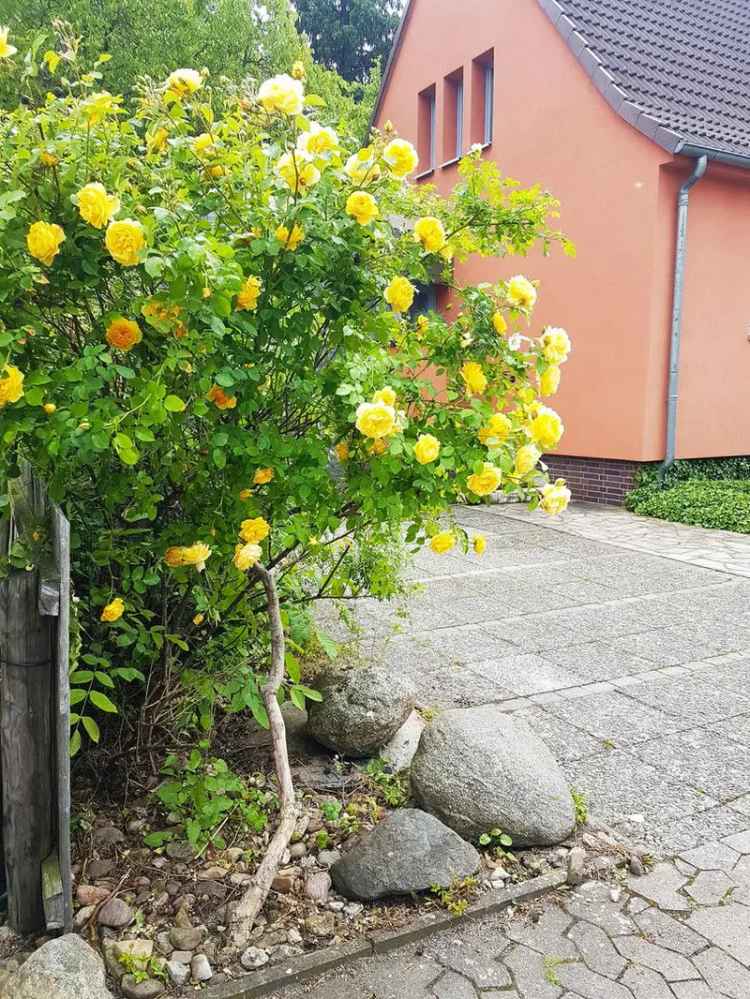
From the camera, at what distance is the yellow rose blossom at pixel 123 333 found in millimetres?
2062

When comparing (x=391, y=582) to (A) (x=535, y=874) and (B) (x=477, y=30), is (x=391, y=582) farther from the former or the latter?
(B) (x=477, y=30)

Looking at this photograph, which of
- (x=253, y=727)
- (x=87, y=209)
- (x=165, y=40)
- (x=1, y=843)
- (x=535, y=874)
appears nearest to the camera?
(x=87, y=209)

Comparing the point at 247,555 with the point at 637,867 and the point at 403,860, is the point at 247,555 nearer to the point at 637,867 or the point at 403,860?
the point at 403,860

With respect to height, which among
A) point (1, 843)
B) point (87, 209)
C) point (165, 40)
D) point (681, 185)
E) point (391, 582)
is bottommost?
point (1, 843)

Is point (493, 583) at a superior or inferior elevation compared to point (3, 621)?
inferior

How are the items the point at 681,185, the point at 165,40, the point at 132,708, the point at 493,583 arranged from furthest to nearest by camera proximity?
the point at 165,40 < the point at 681,185 < the point at 493,583 < the point at 132,708

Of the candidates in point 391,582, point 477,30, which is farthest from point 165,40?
point 391,582

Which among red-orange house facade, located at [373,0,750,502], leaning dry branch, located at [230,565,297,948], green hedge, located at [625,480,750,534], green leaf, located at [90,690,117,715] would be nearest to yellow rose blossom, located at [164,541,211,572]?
leaning dry branch, located at [230,565,297,948]

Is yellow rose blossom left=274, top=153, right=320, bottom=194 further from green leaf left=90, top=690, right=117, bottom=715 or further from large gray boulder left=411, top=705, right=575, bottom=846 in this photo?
large gray boulder left=411, top=705, right=575, bottom=846

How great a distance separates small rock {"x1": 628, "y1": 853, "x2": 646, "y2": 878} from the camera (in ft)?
8.96

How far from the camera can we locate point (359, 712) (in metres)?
3.30

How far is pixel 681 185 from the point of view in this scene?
9633 mm

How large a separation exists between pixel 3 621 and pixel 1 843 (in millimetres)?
705

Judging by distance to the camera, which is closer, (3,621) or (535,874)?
(3,621)
